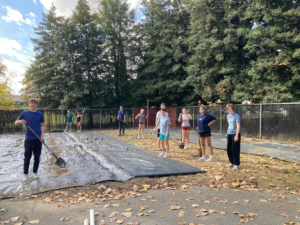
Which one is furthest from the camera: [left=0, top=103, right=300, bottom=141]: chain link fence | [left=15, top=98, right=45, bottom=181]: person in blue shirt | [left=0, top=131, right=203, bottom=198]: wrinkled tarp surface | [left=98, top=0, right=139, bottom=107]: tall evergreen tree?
[left=98, top=0, right=139, bottom=107]: tall evergreen tree

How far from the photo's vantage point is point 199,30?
790 inches

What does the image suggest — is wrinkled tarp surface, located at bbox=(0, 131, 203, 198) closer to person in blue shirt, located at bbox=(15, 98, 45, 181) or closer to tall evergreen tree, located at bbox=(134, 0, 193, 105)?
person in blue shirt, located at bbox=(15, 98, 45, 181)

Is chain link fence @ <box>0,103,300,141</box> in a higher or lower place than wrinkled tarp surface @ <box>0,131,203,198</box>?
higher

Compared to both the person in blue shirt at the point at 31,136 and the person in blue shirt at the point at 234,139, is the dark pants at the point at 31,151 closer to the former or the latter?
the person in blue shirt at the point at 31,136

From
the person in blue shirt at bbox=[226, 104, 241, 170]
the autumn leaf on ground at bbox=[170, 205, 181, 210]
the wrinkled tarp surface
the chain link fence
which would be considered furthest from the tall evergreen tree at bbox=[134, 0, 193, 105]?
the autumn leaf on ground at bbox=[170, 205, 181, 210]

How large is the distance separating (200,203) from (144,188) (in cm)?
131

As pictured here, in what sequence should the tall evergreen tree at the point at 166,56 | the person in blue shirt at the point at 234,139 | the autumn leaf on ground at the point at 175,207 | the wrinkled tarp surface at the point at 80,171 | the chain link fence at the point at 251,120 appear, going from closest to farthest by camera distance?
the autumn leaf on ground at the point at 175,207 < the wrinkled tarp surface at the point at 80,171 < the person in blue shirt at the point at 234,139 < the chain link fence at the point at 251,120 < the tall evergreen tree at the point at 166,56

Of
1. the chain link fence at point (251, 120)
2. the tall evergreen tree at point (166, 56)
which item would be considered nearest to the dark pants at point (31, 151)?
the chain link fence at point (251, 120)

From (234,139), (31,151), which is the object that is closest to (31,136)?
(31,151)

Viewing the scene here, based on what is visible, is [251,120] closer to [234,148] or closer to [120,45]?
[234,148]

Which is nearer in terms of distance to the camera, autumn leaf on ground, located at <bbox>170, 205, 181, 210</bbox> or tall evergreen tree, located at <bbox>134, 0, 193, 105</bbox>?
autumn leaf on ground, located at <bbox>170, 205, 181, 210</bbox>

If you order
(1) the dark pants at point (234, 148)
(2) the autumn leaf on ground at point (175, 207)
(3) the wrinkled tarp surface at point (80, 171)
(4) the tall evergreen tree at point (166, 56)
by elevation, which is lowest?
(2) the autumn leaf on ground at point (175, 207)

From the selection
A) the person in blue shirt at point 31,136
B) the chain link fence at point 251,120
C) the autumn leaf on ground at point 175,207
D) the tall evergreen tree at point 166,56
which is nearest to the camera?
the autumn leaf on ground at point 175,207

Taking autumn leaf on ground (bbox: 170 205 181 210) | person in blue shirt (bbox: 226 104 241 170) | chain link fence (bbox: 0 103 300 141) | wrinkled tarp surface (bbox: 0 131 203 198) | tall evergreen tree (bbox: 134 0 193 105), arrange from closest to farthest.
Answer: autumn leaf on ground (bbox: 170 205 181 210) < wrinkled tarp surface (bbox: 0 131 203 198) < person in blue shirt (bbox: 226 104 241 170) < chain link fence (bbox: 0 103 300 141) < tall evergreen tree (bbox: 134 0 193 105)
